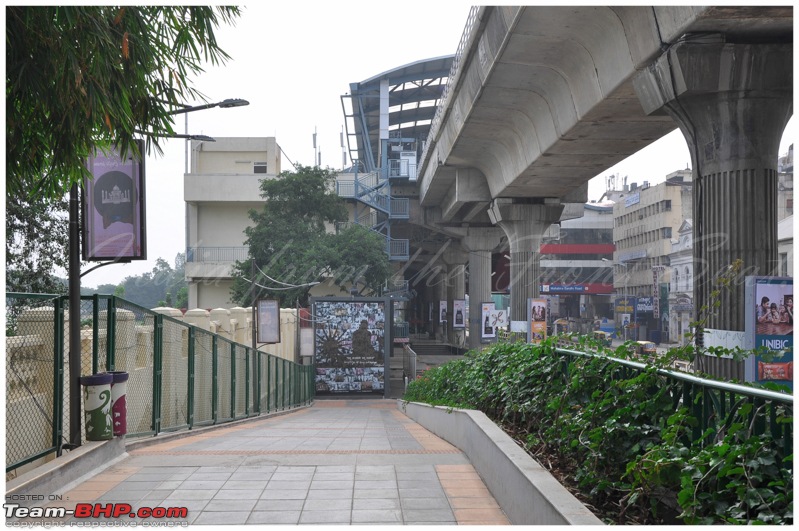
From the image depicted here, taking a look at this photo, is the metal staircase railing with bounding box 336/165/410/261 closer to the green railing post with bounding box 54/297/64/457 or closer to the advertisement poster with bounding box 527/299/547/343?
the advertisement poster with bounding box 527/299/547/343

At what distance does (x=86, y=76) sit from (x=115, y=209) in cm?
403

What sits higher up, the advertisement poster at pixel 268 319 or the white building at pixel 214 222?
the white building at pixel 214 222

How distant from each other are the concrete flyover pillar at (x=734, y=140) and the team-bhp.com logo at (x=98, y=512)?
7298 millimetres

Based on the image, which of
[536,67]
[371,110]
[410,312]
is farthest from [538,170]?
[410,312]

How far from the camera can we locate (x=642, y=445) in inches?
188

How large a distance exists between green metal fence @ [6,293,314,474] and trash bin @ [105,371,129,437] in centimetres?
37

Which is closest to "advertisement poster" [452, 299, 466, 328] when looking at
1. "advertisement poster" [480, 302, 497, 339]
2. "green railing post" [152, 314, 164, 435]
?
"advertisement poster" [480, 302, 497, 339]

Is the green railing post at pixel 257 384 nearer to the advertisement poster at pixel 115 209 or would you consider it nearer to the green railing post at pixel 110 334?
the advertisement poster at pixel 115 209

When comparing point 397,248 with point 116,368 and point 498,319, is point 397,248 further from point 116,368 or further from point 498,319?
point 116,368

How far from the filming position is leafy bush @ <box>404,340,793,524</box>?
11.8 ft

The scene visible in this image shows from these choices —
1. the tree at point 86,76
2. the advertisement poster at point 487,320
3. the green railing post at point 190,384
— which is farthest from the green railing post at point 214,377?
the advertisement poster at point 487,320

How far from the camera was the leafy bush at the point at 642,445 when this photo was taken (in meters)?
3.61

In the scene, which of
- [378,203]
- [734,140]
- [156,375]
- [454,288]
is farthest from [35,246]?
[454,288]

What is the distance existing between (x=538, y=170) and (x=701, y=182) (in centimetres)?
1136
